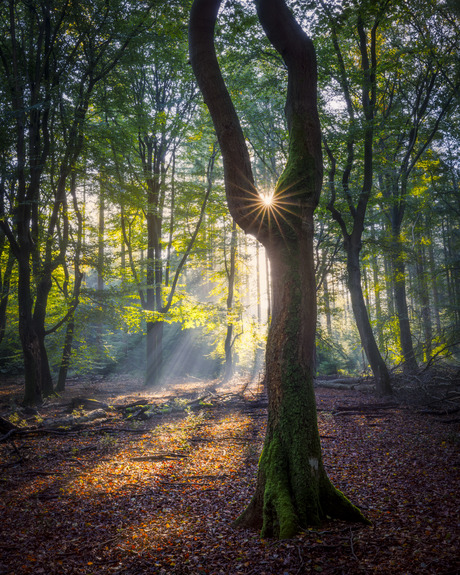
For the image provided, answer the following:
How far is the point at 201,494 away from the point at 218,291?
59.9 ft

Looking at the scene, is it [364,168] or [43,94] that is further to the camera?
[364,168]

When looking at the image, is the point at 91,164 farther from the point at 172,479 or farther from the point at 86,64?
the point at 172,479

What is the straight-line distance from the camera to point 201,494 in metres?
5.45

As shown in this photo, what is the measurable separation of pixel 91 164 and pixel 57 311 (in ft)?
19.9

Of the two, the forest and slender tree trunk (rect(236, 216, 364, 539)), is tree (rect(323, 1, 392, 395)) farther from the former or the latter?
slender tree trunk (rect(236, 216, 364, 539))

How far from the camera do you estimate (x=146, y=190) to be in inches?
641

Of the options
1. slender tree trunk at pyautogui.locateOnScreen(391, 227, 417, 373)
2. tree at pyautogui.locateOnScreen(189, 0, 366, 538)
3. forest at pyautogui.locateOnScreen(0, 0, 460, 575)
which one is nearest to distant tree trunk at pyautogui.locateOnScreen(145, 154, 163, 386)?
forest at pyautogui.locateOnScreen(0, 0, 460, 575)

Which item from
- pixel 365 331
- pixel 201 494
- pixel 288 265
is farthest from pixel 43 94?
pixel 365 331

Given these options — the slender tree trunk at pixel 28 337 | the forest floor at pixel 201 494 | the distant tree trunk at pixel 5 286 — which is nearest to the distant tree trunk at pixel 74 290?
the slender tree trunk at pixel 28 337

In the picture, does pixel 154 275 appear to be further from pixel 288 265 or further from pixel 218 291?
pixel 288 265

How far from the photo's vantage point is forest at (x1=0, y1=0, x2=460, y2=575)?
13.3 ft

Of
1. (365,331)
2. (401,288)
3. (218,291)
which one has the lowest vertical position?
(365,331)

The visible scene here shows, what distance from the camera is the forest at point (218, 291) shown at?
13.3 ft

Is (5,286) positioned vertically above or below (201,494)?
above
